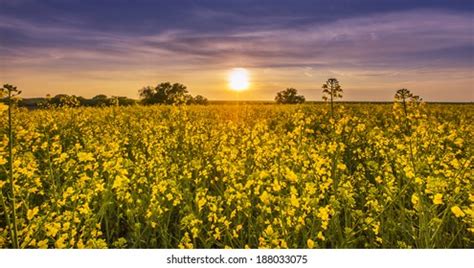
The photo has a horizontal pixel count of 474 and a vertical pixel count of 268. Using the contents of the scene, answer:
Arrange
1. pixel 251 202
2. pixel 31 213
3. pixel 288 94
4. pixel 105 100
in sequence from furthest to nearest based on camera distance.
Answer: pixel 105 100, pixel 288 94, pixel 251 202, pixel 31 213

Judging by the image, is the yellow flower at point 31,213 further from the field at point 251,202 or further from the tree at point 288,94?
the tree at point 288,94

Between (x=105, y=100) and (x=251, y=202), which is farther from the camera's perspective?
(x=105, y=100)

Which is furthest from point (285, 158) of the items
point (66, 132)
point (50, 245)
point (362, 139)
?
point (66, 132)

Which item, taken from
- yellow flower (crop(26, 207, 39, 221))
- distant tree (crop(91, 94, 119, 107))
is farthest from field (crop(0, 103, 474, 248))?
distant tree (crop(91, 94, 119, 107))

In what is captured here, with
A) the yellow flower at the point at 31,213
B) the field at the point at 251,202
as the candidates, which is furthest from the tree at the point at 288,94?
the yellow flower at the point at 31,213

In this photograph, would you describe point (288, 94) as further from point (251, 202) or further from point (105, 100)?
point (105, 100)

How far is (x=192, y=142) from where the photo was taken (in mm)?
6113

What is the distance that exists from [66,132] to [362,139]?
18.1 feet

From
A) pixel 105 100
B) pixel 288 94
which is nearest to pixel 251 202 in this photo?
pixel 288 94

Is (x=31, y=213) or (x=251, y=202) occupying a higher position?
(x=31, y=213)

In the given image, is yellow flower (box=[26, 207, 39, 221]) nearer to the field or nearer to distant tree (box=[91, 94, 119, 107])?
the field

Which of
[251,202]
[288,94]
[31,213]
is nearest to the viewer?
[31,213]
